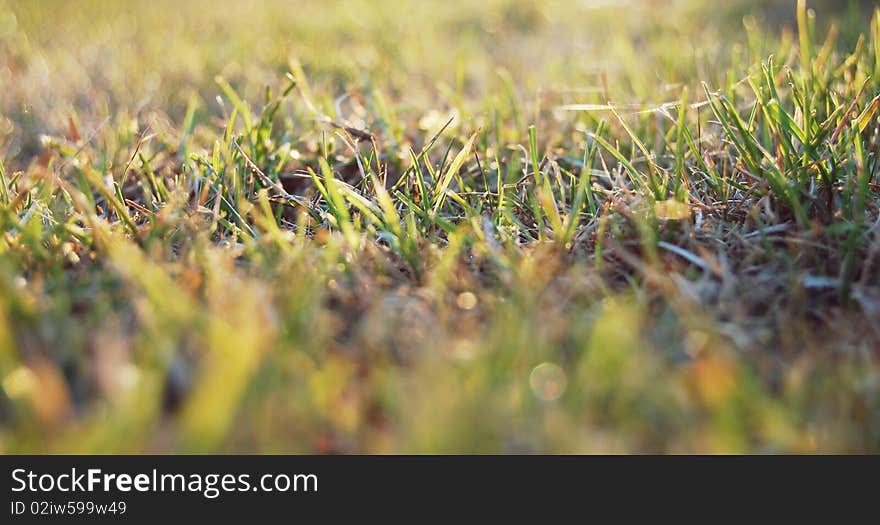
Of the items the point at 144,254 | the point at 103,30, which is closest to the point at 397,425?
the point at 144,254

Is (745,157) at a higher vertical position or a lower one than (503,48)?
higher

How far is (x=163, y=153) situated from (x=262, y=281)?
0.80m

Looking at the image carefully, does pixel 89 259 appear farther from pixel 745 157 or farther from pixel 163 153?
pixel 745 157

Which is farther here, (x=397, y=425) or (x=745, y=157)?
(x=745, y=157)

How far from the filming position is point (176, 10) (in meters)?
4.38

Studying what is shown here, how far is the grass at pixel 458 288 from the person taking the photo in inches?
29.1

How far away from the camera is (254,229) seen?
1252mm

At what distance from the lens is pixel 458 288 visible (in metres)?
1.03

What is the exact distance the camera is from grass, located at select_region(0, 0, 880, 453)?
740 mm
